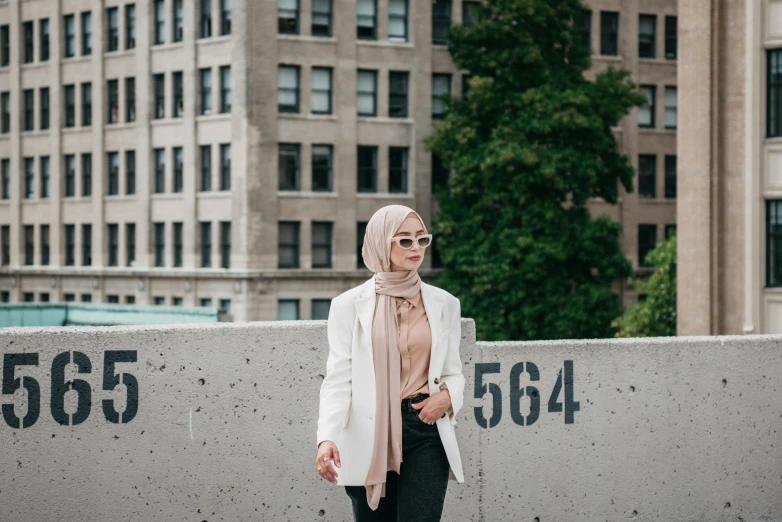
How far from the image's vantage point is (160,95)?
231 ft

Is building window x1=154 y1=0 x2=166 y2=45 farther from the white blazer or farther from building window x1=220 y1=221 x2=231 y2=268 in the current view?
the white blazer

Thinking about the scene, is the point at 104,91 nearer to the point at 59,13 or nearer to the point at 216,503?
the point at 59,13

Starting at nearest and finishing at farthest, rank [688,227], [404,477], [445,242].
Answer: [404,477] < [688,227] < [445,242]

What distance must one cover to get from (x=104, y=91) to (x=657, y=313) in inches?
1369

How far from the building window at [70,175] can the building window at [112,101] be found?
11.8ft

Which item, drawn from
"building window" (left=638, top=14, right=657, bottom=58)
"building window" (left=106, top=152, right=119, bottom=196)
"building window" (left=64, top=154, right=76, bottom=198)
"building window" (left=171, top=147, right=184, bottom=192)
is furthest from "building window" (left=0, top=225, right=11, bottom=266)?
"building window" (left=638, top=14, right=657, bottom=58)

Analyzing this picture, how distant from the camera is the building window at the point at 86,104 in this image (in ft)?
242

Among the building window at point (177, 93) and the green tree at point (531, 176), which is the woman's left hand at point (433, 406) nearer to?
the green tree at point (531, 176)

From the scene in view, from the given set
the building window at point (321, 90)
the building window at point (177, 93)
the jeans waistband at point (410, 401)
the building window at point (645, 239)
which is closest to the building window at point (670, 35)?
the building window at point (645, 239)

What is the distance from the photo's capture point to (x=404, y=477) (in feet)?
A: 21.4

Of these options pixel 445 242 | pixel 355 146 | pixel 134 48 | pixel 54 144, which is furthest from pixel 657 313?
pixel 54 144

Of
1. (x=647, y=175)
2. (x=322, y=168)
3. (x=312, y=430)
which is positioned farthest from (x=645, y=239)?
(x=312, y=430)

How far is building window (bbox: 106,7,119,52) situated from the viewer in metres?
72.2

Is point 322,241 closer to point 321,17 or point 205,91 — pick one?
point 205,91
